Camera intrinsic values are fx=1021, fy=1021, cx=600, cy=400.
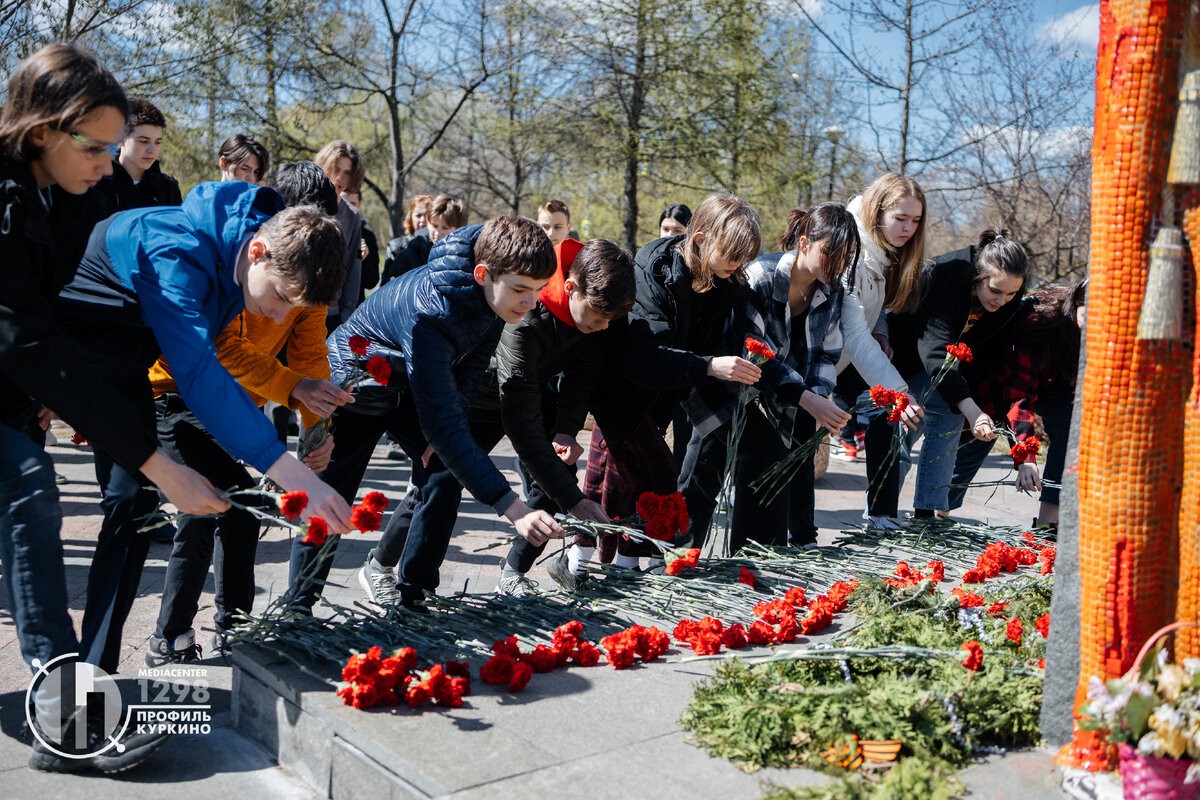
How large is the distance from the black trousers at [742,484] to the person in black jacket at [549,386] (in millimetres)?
710

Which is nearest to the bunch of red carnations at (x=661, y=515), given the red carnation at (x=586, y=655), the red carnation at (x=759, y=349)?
the red carnation at (x=759, y=349)

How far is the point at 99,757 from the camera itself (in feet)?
8.70

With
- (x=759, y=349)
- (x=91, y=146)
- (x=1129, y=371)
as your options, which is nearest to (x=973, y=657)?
(x=1129, y=371)

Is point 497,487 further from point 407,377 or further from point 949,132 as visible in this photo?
point 949,132

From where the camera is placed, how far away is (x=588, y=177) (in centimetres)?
1612

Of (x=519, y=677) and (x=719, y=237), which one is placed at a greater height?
(x=719, y=237)

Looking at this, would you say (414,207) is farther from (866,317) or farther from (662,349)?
(662,349)

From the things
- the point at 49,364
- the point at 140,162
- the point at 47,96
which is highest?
the point at 140,162

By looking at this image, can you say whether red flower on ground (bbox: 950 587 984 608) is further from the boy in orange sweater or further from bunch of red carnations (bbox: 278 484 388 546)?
the boy in orange sweater

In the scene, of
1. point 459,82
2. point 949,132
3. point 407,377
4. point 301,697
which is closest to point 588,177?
point 459,82

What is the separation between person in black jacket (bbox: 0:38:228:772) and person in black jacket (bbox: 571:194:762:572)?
81.7 inches

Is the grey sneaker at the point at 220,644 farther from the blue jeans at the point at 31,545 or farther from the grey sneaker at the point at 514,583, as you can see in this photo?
the grey sneaker at the point at 514,583

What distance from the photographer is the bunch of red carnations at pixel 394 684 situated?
2.70 meters

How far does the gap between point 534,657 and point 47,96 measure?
1.98m
